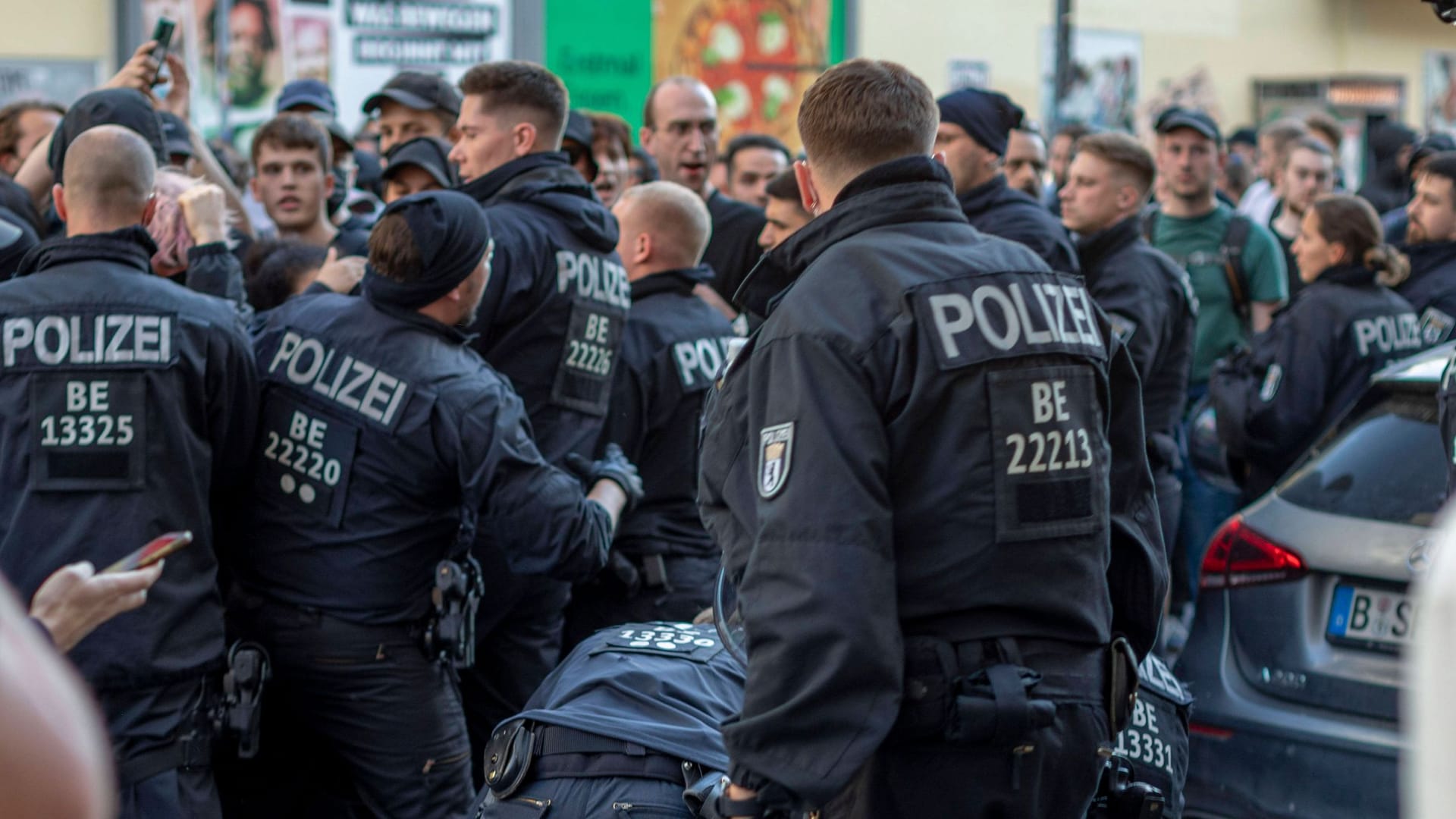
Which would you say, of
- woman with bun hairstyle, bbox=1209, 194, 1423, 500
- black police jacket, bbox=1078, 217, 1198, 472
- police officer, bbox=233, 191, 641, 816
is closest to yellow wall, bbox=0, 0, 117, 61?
black police jacket, bbox=1078, 217, 1198, 472

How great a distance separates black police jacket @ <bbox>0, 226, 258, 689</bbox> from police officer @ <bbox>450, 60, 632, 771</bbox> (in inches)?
46.8

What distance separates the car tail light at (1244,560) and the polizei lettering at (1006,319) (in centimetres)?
188

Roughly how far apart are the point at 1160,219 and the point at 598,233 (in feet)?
13.0

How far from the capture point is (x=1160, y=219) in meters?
8.13

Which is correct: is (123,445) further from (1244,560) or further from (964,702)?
(1244,560)

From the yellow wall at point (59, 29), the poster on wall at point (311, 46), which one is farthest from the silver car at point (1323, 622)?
the yellow wall at point (59, 29)

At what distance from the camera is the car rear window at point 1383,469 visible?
4.30 meters

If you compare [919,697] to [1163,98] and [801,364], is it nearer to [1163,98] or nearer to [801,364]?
[801,364]

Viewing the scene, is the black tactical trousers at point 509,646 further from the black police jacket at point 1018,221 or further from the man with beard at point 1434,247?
the man with beard at point 1434,247

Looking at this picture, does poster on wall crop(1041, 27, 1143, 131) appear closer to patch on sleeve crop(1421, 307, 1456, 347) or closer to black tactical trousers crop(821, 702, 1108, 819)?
patch on sleeve crop(1421, 307, 1456, 347)

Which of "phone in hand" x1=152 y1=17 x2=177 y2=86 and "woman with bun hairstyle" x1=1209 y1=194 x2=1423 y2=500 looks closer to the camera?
"phone in hand" x1=152 y1=17 x2=177 y2=86

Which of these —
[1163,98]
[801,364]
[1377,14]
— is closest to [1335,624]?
[801,364]

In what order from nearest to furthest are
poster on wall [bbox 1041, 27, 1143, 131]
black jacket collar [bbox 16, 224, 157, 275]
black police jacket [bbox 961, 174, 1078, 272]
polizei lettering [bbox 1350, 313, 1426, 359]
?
black jacket collar [bbox 16, 224, 157, 275] < black police jacket [bbox 961, 174, 1078, 272] < polizei lettering [bbox 1350, 313, 1426, 359] < poster on wall [bbox 1041, 27, 1143, 131]

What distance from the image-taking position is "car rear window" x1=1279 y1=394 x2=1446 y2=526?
4.30 m
